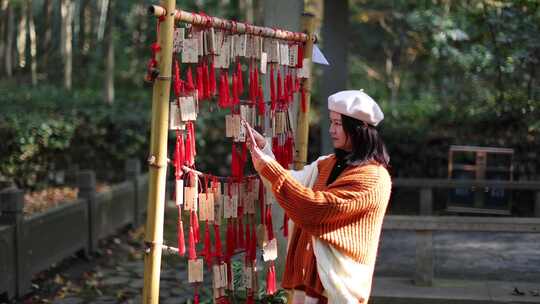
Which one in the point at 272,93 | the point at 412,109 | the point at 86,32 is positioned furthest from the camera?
the point at 86,32

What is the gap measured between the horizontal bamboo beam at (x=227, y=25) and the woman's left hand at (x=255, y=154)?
1.54 feet

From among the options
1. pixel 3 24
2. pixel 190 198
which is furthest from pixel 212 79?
pixel 3 24

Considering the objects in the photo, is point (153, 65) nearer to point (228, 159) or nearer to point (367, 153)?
point (367, 153)

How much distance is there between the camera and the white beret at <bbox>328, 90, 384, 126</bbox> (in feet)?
9.92

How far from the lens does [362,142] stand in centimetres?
305

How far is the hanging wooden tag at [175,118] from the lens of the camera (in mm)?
3135

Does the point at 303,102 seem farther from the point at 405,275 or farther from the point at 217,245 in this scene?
the point at 405,275

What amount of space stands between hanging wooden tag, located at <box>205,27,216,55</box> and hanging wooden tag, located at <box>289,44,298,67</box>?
0.78 m

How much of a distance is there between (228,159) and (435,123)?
3436 mm

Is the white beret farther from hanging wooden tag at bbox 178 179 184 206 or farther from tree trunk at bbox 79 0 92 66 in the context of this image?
tree trunk at bbox 79 0 92 66

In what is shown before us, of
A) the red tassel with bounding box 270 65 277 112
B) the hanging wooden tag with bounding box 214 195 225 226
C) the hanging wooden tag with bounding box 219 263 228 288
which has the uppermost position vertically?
the red tassel with bounding box 270 65 277 112

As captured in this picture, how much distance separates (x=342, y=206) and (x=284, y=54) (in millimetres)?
1263

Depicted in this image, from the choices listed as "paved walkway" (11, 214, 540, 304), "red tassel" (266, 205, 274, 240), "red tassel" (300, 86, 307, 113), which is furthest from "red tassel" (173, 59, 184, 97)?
"paved walkway" (11, 214, 540, 304)

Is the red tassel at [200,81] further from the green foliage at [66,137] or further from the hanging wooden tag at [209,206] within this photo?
the green foliage at [66,137]
